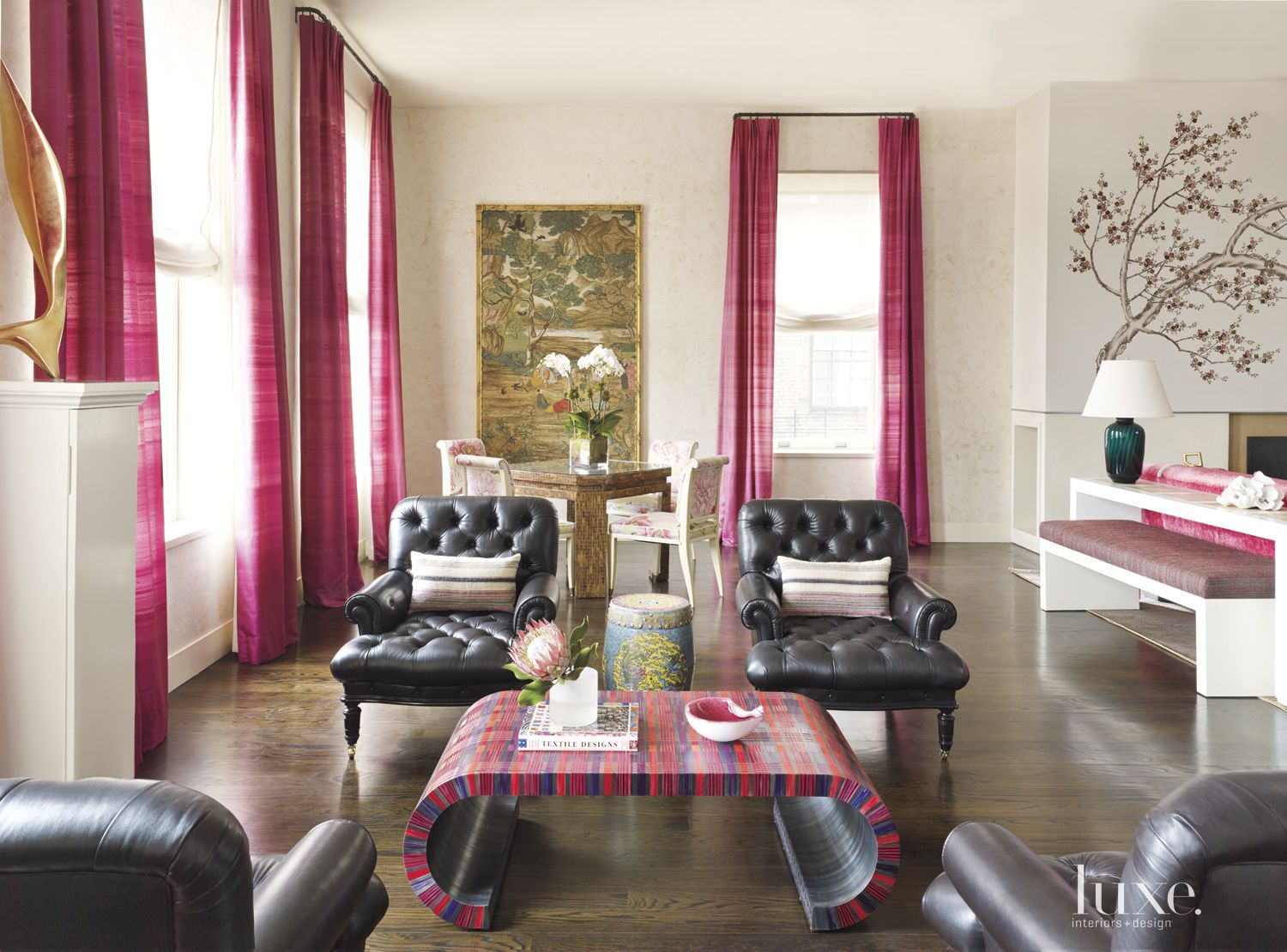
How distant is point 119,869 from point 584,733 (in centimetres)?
152

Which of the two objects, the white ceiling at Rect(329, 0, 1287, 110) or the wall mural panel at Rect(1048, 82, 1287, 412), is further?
the wall mural panel at Rect(1048, 82, 1287, 412)

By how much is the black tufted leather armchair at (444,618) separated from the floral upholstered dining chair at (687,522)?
1.73 m

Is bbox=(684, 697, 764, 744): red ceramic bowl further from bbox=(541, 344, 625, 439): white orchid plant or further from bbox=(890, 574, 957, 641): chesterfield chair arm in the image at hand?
bbox=(541, 344, 625, 439): white orchid plant

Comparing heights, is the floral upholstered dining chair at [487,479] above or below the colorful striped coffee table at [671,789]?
above

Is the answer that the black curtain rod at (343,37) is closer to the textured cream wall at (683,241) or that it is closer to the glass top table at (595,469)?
the textured cream wall at (683,241)

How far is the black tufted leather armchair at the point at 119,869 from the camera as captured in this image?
1.11 meters

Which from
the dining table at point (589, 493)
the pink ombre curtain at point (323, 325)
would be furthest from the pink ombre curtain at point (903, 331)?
the pink ombre curtain at point (323, 325)

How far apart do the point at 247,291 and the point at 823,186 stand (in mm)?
5005

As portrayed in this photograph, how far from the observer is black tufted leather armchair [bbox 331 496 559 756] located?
→ 3.35 meters

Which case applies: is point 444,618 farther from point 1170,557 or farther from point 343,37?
point 343,37

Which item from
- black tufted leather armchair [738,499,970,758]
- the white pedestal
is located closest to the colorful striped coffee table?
black tufted leather armchair [738,499,970,758]

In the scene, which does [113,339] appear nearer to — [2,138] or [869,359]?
[2,138]

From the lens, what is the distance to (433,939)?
2.33 m

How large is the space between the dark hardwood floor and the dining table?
124cm
